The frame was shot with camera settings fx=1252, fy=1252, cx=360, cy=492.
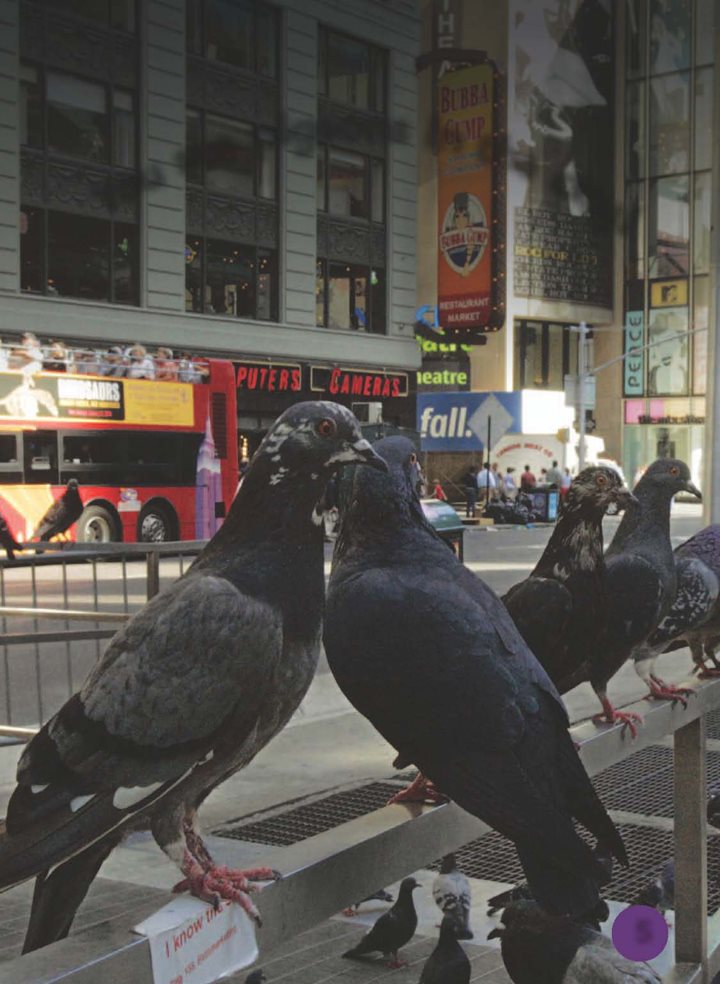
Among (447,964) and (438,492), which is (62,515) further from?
(447,964)

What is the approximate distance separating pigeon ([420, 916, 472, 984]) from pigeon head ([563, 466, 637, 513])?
1149mm

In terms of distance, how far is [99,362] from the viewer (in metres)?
19.9

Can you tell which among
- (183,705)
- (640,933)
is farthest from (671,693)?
(183,705)

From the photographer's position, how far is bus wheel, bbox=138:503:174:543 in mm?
19859

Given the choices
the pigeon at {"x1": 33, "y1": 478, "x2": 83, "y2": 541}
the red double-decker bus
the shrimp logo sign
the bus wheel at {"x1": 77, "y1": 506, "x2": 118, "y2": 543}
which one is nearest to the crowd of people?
the red double-decker bus

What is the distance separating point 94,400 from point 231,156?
9146mm

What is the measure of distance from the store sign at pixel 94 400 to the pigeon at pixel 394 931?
15.0 m

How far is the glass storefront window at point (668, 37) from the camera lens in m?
42.2

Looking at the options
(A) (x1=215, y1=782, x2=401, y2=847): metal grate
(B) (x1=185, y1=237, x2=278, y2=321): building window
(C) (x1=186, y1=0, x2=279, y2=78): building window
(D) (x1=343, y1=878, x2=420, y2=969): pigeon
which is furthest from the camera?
(B) (x1=185, y1=237, x2=278, y2=321): building window

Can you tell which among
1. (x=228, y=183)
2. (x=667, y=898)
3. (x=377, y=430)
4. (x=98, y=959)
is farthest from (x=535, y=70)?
(x=98, y=959)

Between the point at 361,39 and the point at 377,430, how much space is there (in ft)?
63.4

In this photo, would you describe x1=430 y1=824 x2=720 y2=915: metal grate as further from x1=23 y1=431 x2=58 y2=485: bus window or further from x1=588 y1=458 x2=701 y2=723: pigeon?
x1=23 y1=431 x2=58 y2=485: bus window

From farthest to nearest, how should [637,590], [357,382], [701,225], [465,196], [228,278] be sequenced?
[701,225], [357,382], [465,196], [228,278], [637,590]

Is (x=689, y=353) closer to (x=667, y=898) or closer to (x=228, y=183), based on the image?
(x=228, y=183)
